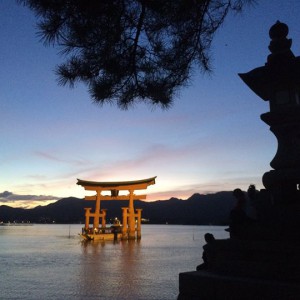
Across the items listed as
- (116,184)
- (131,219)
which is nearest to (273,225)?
(116,184)

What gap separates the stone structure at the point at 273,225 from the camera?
386cm

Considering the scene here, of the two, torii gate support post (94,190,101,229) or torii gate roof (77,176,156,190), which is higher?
torii gate roof (77,176,156,190)

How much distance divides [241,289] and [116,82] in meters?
3.00

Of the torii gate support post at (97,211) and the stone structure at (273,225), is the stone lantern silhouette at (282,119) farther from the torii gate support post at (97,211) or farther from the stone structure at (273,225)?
the torii gate support post at (97,211)

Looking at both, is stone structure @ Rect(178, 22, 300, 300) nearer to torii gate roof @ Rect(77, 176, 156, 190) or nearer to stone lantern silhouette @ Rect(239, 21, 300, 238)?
stone lantern silhouette @ Rect(239, 21, 300, 238)

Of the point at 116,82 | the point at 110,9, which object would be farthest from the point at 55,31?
the point at 116,82

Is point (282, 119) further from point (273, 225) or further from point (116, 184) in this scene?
point (116, 184)

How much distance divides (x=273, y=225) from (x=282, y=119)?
1.75 m

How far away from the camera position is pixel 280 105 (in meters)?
5.34

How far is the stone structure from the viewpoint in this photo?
12.7ft

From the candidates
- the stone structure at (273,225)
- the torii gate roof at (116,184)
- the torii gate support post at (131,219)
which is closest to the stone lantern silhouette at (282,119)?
the stone structure at (273,225)

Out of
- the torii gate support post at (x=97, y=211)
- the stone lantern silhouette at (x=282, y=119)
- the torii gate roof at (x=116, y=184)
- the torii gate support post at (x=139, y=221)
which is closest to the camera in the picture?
Result: the stone lantern silhouette at (x=282, y=119)

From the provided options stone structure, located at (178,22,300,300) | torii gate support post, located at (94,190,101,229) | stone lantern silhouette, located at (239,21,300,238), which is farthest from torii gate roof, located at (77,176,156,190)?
stone lantern silhouette, located at (239,21,300,238)

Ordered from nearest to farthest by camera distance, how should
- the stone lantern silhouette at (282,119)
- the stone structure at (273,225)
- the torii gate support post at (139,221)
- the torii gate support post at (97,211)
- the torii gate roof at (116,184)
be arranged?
1. the stone structure at (273,225)
2. the stone lantern silhouette at (282,119)
3. the torii gate roof at (116,184)
4. the torii gate support post at (97,211)
5. the torii gate support post at (139,221)
